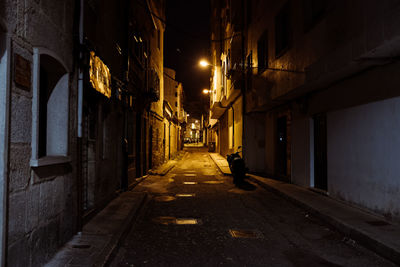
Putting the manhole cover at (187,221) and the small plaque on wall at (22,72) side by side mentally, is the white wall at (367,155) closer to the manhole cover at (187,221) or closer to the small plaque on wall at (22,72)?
the manhole cover at (187,221)

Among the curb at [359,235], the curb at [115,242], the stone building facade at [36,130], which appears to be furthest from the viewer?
the curb at [359,235]

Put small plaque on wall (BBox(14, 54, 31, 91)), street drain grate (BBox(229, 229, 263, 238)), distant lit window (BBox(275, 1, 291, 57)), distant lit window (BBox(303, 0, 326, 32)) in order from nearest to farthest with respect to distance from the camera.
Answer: small plaque on wall (BBox(14, 54, 31, 91))
street drain grate (BBox(229, 229, 263, 238))
distant lit window (BBox(303, 0, 326, 32))
distant lit window (BBox(275, 1, 291, 57))

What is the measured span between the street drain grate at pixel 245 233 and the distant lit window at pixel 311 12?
6.27m

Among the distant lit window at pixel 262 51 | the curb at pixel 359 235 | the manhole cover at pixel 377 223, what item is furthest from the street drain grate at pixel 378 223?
the distant lit window at pixel 262 51

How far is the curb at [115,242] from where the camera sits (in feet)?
13.5

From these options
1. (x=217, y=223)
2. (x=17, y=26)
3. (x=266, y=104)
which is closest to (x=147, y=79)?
(x=266, y=104)

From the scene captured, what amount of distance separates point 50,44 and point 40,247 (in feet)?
9.26

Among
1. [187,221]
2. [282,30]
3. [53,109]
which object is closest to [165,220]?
[187,221]

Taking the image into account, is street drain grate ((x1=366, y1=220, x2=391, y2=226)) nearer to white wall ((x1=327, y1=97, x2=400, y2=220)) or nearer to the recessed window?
white wall ((x1=327, y1=97, x2=400, y2=220))

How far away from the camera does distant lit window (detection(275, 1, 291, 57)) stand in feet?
36.0

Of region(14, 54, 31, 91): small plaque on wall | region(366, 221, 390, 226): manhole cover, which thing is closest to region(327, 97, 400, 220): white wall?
region(366, 221, 390, 226): manhole cover

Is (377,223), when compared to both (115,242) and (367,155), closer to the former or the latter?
(367,155)

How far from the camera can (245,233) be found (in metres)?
5.82

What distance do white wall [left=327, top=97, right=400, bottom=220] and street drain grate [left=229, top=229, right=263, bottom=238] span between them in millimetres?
2805
